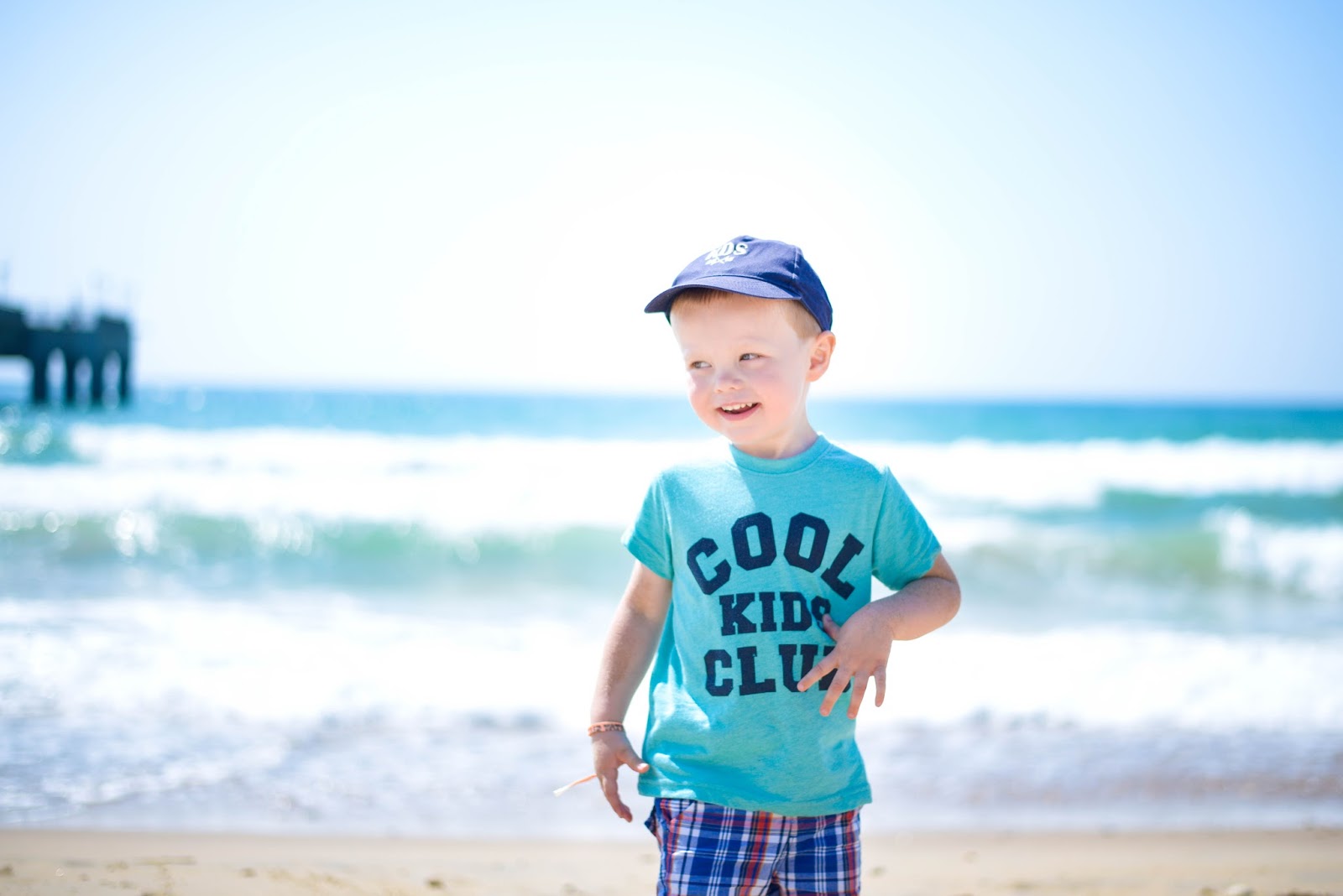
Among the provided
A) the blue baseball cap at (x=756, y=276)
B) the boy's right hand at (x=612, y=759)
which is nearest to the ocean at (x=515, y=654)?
the boy's right hand at (x=612, y=759)

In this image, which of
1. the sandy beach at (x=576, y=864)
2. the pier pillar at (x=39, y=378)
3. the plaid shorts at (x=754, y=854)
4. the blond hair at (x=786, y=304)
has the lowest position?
the sandy beach at (x=576, y=864)

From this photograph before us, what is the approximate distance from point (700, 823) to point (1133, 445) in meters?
22.6

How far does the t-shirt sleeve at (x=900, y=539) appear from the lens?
1.87m

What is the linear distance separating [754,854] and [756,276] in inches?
39.9

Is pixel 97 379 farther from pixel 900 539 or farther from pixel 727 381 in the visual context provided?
pixel 900 539

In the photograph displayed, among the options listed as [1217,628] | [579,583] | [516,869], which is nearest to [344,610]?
[579,583]

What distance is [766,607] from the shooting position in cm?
181

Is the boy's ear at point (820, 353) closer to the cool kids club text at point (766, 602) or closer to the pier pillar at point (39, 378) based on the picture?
the cool kids club text at point (766, 602)

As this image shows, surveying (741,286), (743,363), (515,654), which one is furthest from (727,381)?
(515,654)

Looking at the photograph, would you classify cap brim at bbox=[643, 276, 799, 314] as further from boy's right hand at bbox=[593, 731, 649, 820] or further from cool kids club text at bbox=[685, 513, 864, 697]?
boy's right hand at bbox=[593, 731, 649, 820]

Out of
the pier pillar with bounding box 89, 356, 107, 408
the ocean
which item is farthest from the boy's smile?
the pier pillar with bounding box 89, 356, 107, 408

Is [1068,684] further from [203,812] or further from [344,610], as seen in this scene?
[344,610]

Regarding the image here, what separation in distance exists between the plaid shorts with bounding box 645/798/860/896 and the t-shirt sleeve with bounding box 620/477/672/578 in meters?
0.44

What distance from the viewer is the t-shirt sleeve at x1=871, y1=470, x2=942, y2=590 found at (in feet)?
6.14
